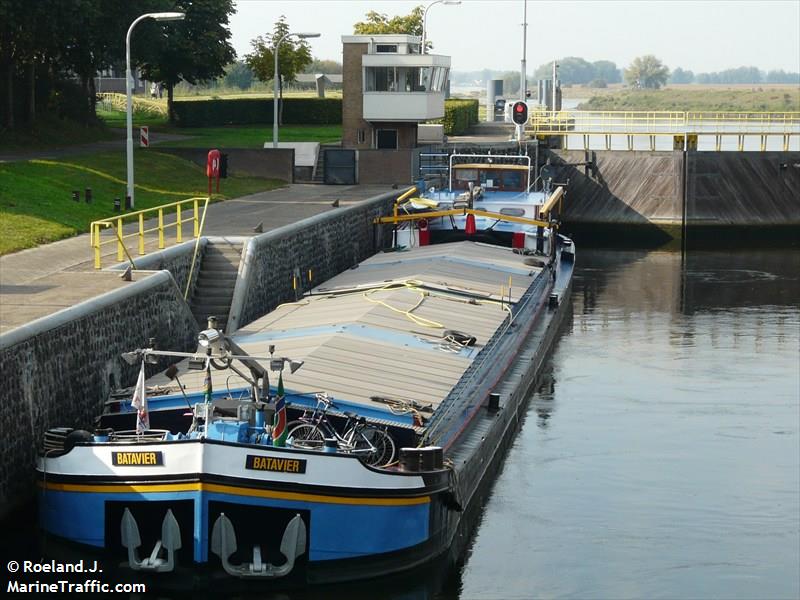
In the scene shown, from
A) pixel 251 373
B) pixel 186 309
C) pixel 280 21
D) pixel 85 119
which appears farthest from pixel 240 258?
pixel 280 21

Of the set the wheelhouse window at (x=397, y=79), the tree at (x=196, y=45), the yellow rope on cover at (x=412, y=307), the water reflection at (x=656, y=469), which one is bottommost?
the water reflection at (x=656, y=469)

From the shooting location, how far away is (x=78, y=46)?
47.3 m

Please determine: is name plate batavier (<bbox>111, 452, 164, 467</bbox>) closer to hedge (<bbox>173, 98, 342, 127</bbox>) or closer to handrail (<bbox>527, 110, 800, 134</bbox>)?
handrail (<bbox>527, 110, 800, 134</bbox>)

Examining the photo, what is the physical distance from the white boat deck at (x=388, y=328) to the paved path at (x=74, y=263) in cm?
251

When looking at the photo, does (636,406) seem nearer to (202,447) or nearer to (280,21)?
(202,447)

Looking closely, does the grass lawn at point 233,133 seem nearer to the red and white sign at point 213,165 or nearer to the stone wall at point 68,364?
the red and white sign at point 213,165

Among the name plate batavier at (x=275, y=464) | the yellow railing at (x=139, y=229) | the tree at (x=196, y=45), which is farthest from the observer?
the tree at (x=196, y=45)

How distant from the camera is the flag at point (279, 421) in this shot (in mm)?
16047

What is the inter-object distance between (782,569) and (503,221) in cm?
1892

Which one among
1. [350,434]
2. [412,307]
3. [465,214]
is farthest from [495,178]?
[350,434]

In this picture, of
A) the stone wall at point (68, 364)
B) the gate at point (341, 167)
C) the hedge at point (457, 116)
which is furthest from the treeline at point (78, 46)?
the stone wall at point (68, 364)

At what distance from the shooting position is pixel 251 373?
17156mm

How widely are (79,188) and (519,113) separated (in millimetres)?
20973

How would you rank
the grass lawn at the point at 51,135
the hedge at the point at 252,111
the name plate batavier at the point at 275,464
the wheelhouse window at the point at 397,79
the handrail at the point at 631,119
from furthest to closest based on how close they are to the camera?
the hedge at the point at 252,111, the handrail at the point at 631,119, the wheelhouse window at the point at 397,79, the grass lawn at the point at 51,135, the name plate batavier at the point at 275,464
